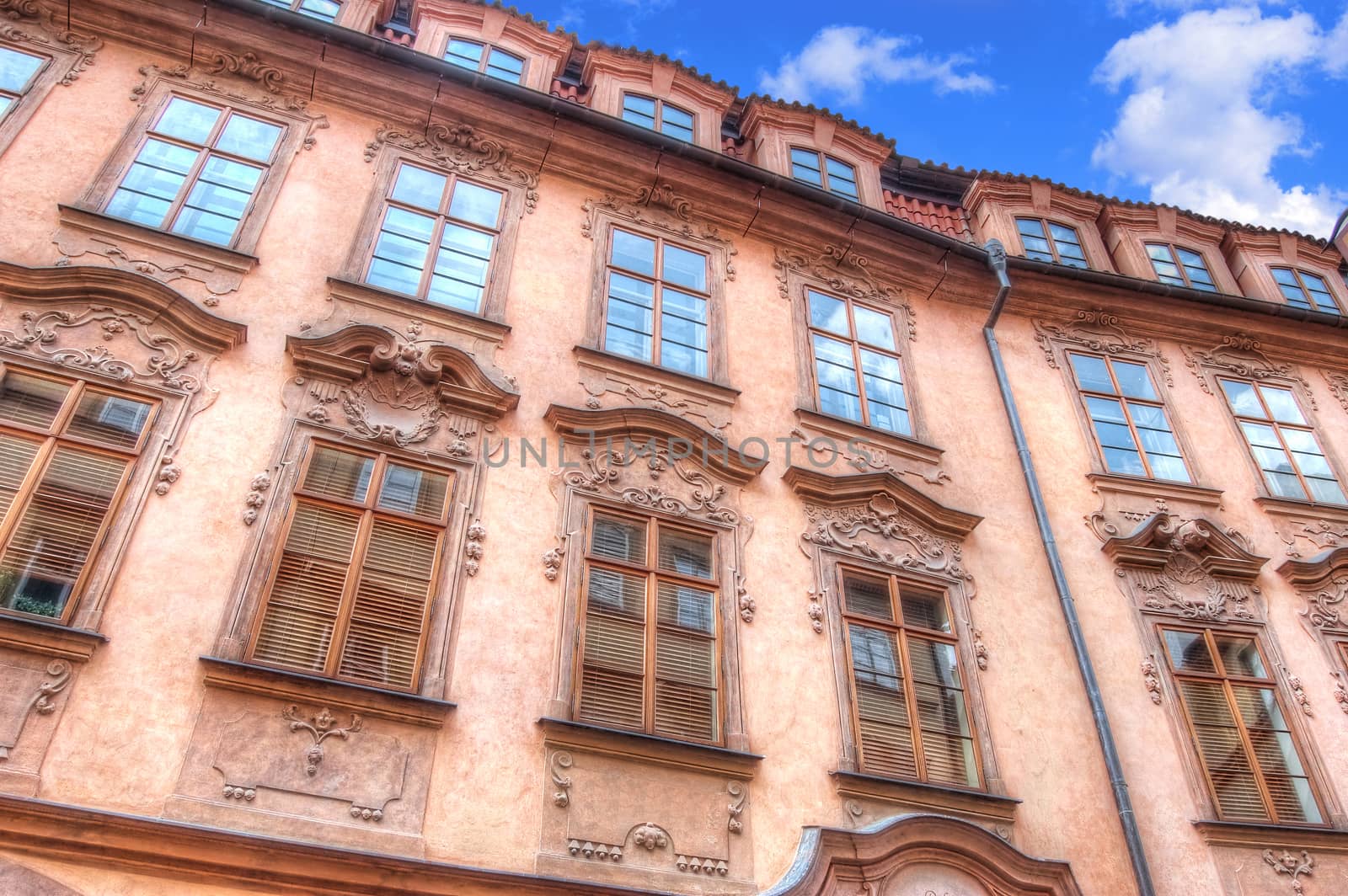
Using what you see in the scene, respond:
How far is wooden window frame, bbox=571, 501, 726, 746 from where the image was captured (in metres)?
6.71

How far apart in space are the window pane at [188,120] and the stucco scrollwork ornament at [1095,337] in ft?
28.4

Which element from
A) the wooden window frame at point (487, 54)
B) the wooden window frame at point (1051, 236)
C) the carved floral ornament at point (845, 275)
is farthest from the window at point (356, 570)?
the wooden window frame at point (1051, 236)

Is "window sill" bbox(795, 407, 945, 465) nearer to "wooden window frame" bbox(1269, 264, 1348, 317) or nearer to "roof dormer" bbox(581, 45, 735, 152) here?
"roof dormer" bbox(581, 45, 735, 152)

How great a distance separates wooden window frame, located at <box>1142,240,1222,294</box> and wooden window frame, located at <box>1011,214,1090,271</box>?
0.82m

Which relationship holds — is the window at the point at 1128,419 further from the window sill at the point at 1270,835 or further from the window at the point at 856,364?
the window sill at the point at 1270,835

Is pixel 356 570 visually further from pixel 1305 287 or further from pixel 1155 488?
pixel 1305 287

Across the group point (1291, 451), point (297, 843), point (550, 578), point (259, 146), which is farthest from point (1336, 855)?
point (259, 146)

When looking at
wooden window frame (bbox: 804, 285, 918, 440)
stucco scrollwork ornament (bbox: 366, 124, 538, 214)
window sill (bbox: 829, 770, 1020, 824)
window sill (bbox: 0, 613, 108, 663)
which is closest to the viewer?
window sill (bbox: 0, 613, 108, 663)

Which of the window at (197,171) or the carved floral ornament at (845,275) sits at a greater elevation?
the carved floral ornament at (845,275)

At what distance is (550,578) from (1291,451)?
847cm

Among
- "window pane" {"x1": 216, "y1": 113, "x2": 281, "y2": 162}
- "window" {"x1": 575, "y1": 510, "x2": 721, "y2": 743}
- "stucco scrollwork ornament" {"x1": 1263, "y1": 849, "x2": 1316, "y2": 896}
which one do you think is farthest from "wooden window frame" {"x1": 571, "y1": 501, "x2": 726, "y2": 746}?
"window pane" {"x1": 216, "y1": 113, "x2": 281, "y2": 162}

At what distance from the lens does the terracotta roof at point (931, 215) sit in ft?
39.7

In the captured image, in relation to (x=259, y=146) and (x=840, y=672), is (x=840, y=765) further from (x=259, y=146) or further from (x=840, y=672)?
(x=259, y=146)

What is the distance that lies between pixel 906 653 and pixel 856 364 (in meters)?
3.28
